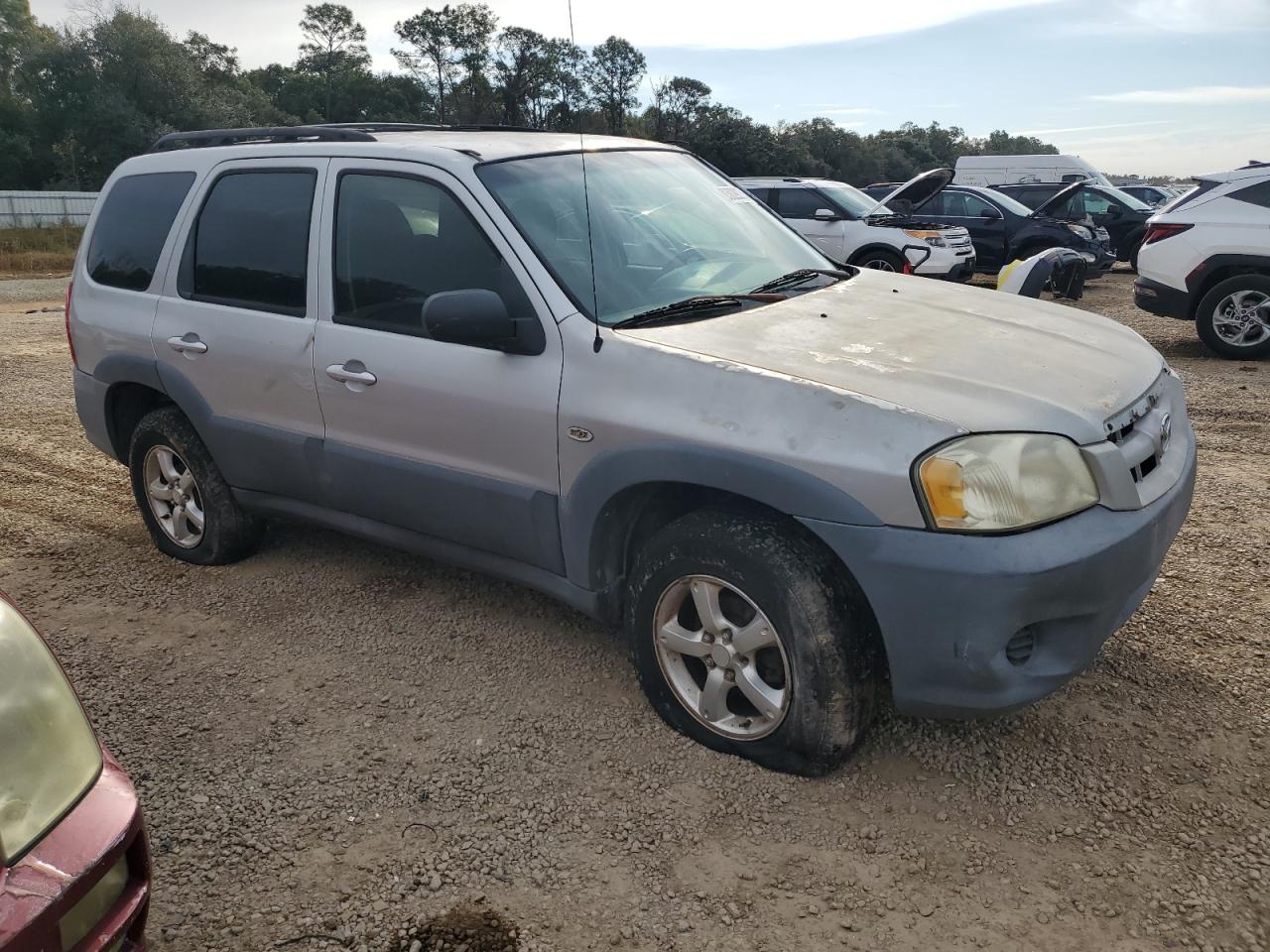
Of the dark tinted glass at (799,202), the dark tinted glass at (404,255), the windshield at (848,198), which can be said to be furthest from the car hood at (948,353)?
the dark tinted glass at (799,202)

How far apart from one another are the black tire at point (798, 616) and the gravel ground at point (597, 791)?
157 mm

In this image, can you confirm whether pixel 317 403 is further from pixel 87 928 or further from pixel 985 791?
pixel 985 791

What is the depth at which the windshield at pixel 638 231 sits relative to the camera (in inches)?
130

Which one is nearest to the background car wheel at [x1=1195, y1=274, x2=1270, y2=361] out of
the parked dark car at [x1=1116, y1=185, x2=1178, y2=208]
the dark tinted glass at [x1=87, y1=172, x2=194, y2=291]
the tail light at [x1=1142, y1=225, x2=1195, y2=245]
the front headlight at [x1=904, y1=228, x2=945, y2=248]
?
the tail light at [x1=1142, y1=225, x2=1195, y2=245]

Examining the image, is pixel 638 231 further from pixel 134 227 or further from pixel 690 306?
pixel 134 227

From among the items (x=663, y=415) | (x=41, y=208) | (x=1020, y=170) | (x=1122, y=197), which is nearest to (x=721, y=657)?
(x=663, y=415)

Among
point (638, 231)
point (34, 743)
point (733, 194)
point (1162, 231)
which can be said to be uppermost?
point (733, 194)

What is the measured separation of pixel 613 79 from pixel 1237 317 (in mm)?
6806

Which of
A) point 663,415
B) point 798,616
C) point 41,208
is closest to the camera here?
point 798,616

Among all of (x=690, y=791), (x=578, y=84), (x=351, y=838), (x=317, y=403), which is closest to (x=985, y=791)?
(x=690, y=791)

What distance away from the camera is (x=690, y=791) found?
2.91 meters

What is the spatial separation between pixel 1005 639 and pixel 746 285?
1601 mm

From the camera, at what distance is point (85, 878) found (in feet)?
5.49

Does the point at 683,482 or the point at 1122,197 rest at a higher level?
the point at 1122,197
